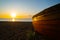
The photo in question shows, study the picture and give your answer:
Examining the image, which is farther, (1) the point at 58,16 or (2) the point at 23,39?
(2) the point at 23,39

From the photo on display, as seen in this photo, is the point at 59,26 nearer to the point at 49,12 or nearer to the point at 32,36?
the point at 49,12

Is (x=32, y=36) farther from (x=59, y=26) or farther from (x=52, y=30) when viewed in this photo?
(x=59, y=26)

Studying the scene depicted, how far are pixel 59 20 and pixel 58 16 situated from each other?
0.15m

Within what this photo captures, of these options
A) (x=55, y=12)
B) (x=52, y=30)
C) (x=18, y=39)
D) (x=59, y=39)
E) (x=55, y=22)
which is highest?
(x=55, y=12)

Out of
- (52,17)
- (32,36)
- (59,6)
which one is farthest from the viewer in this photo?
(32,36)

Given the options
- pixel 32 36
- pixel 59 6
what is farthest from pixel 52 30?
pixel 32 36

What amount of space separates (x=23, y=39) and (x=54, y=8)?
19.2ft

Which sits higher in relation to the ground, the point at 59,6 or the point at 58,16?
the point at 59,6

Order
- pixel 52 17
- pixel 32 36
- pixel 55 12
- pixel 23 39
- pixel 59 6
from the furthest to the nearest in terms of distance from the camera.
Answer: pixel 23 39 → pixel 32 36 → pixel 52 17 → pixel 55 12 → pixel 59 6

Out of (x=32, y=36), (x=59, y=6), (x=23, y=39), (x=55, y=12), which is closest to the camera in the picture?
(x=59, y=6)

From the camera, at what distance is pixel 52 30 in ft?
14.6

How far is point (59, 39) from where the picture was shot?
396 centimetres

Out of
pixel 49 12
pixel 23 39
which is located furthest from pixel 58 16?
pixel 23 39

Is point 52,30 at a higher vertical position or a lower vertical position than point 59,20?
lower
